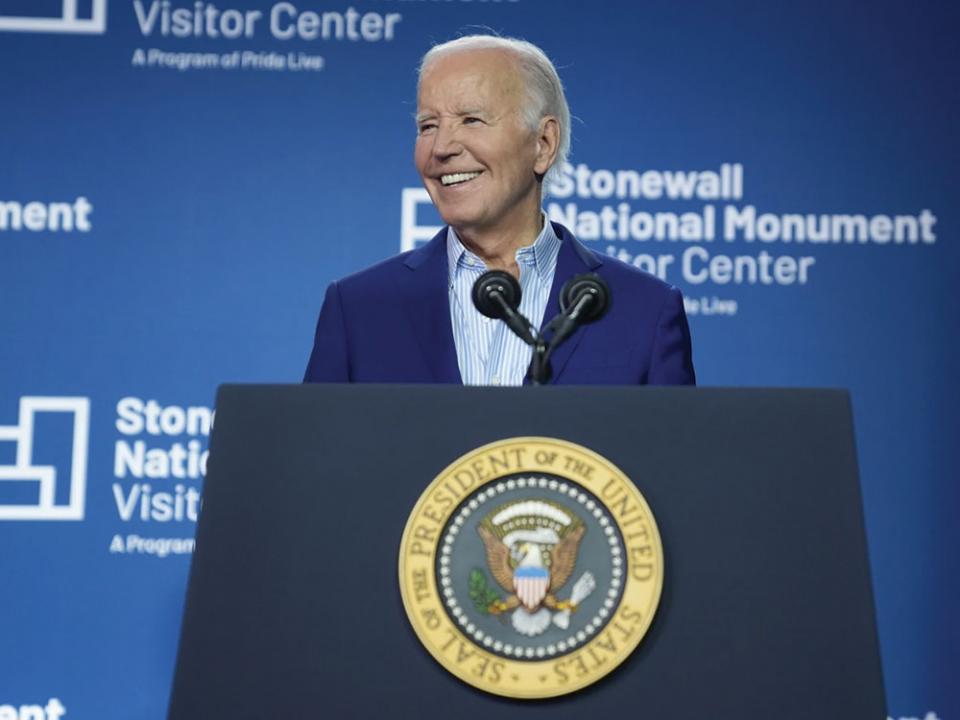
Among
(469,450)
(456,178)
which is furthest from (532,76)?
(469,450)

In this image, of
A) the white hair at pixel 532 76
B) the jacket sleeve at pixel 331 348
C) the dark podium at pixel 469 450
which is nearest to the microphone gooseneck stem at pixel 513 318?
the dark podium at pixel 469 450

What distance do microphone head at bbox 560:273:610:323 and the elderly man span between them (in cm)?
45

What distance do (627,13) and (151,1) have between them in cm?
120

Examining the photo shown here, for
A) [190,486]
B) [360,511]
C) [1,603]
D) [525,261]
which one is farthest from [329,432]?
[1,603]

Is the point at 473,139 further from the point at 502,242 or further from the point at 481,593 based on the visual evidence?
the point at 481,593

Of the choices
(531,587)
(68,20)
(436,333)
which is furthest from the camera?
(68,20)

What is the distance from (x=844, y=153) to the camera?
3.41 metres

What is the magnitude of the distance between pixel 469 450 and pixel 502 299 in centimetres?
20

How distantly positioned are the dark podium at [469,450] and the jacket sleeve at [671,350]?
0.64 meters

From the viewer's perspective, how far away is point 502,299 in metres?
1.33

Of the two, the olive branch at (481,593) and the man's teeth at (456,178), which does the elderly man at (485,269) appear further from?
the olive branch at (481,593)

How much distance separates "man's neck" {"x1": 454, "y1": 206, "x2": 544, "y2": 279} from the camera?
2.07m

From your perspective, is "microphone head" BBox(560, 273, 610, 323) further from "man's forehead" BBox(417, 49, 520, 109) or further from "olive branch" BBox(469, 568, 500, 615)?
"man's forehead" BBox(417, 49, 520, 109)

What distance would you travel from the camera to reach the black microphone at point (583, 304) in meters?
1.32
